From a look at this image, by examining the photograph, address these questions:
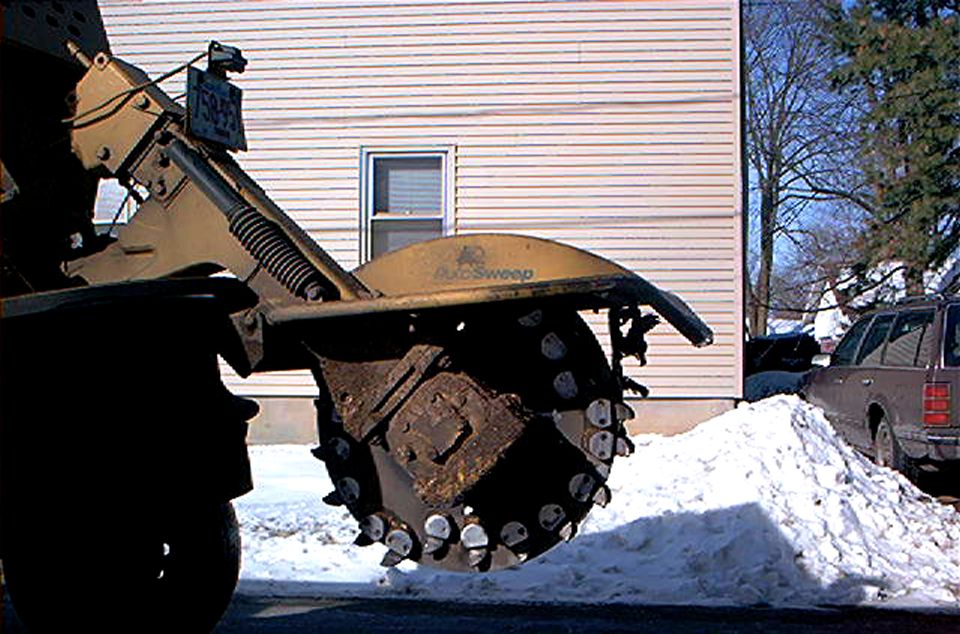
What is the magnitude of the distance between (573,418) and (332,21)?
1054 cm

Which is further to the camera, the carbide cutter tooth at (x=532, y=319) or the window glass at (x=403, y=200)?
the window glass at (x=403, y=200)

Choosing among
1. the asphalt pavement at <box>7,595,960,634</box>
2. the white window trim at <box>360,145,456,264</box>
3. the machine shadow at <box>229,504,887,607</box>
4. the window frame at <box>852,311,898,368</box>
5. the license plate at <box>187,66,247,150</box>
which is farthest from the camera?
the white window trim at <box>360,145,456,264</box>

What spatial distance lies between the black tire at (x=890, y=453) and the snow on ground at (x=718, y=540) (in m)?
1.19

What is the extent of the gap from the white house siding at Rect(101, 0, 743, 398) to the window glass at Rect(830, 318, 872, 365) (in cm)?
155

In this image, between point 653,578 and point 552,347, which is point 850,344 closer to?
point 653,578

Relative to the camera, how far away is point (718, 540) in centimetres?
799

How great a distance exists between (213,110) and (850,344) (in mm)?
10910

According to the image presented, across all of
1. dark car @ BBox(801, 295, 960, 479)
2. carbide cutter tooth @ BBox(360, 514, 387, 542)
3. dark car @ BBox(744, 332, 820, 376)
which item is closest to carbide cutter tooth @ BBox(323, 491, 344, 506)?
carbide cutter tooth @ BBox(360, 514, 387, 542)

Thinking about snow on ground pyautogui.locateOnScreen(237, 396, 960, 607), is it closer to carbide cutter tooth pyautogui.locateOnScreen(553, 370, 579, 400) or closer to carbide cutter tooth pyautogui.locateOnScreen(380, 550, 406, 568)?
carbide cutter tooth pyautogui.locateOnScreen(380, 550, 406, 568)

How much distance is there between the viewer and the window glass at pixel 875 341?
12.3 meters

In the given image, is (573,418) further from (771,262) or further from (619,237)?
(771,262)

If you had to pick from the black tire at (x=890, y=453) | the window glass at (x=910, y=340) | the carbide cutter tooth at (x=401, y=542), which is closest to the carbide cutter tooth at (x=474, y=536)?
the carbide cutter tooth at (x=401, y=542)

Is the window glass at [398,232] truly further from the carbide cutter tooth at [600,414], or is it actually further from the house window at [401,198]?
the carbide cutter tooth at [600,414]

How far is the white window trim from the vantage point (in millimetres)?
13039
